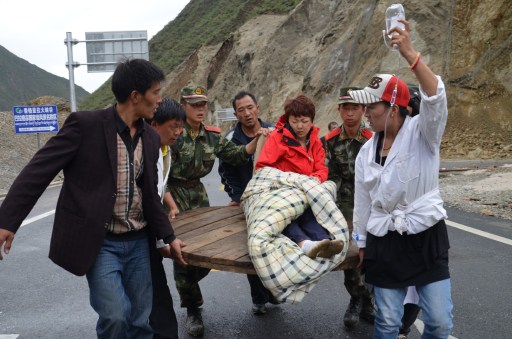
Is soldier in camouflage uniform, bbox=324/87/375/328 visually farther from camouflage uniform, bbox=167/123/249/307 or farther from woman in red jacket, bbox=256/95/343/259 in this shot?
camouflage uniform, bbox=167/123/249/307

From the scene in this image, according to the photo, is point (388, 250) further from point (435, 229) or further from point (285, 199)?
point (285, 199)

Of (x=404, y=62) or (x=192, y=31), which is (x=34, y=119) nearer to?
(x=404, y=62)

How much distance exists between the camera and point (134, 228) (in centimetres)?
313

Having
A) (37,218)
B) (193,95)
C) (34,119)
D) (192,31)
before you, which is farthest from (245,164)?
(192,31)

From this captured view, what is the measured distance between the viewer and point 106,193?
2.90m

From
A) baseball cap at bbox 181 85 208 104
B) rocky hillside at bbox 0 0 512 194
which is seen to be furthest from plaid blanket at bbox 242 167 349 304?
rocky hillside at bbox 0 0 512 194

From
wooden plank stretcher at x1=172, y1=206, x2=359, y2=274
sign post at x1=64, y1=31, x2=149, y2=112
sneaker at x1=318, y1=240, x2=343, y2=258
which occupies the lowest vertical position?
wooden plank stretcher at x1=172, y1=206, x2=359, y2=274

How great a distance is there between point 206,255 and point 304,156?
4.29 ft

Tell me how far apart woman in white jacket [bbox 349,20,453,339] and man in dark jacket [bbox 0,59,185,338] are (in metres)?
1.27

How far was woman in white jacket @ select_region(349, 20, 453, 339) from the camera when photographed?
3.01 meters

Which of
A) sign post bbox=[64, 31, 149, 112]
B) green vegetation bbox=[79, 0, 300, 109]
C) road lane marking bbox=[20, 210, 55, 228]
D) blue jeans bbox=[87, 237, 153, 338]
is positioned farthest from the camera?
green vegetation bbox=[79, 0, 300, 109]

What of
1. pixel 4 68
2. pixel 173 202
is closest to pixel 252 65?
pixel 173 202

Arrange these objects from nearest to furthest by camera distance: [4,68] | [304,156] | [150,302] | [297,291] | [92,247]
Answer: [92,247]
[297,291]
[150,302]
[304,156]
[4,68]

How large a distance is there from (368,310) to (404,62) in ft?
67.5
